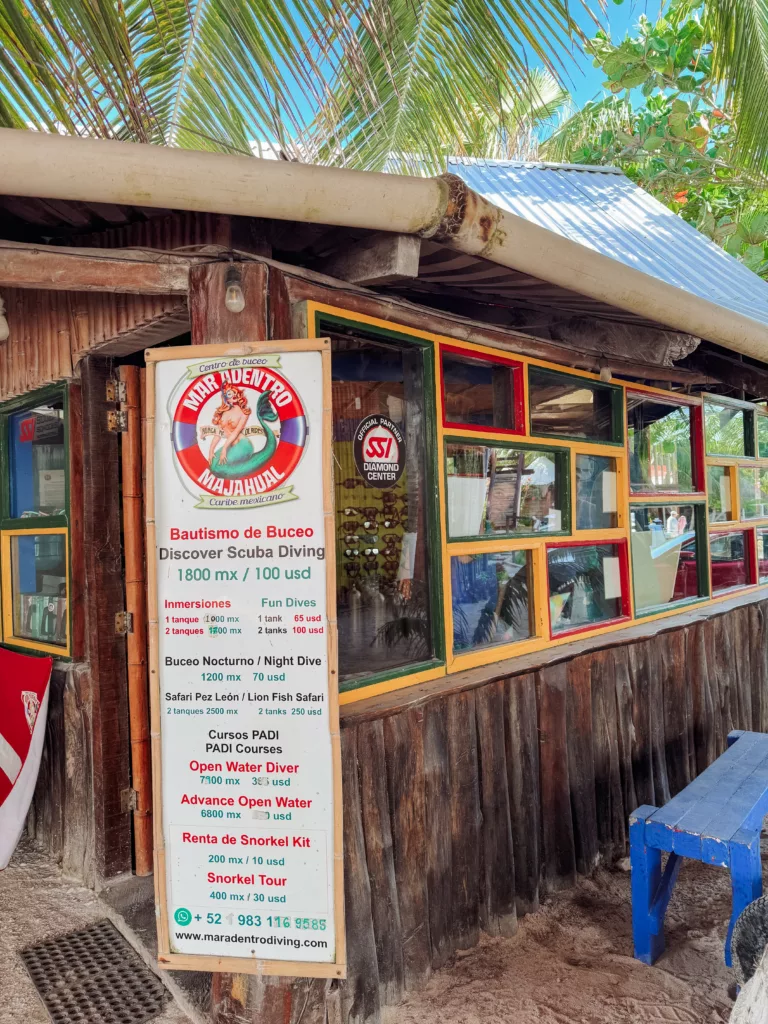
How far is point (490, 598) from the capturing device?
3451mm

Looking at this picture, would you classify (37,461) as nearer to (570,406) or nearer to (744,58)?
(570,406)

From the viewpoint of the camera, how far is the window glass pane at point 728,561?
555cm

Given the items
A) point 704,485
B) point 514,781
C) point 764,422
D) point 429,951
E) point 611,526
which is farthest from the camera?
point 764,422

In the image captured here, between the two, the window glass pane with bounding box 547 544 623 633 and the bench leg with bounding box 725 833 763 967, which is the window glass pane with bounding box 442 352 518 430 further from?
the bench leg with bounding box 725 833 763 967

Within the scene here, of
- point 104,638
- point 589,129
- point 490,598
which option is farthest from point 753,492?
point 589,129

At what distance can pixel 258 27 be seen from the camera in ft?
9.34

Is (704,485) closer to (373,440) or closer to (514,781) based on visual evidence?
(514,781)

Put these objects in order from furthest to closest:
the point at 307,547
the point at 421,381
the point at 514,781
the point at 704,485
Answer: the point at 704,485, the point at 514,781, the point at 421,381, the point at 307,547

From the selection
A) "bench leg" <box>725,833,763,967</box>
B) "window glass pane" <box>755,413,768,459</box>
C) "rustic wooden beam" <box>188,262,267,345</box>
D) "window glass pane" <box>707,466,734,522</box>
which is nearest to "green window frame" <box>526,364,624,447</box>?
"window glass pane" <box>707,466,734,522</box>

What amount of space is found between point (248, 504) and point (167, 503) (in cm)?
27

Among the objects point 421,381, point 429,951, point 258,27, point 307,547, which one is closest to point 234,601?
point 307,547

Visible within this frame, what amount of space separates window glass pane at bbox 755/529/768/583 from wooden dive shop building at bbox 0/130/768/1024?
1733 mm

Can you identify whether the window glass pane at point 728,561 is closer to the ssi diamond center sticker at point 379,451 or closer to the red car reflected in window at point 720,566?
the red car reflected in window at point 720,566

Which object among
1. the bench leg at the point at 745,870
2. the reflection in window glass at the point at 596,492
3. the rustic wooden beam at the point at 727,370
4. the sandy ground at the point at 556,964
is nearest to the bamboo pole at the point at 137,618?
the sandy ground at the point at 556,964
